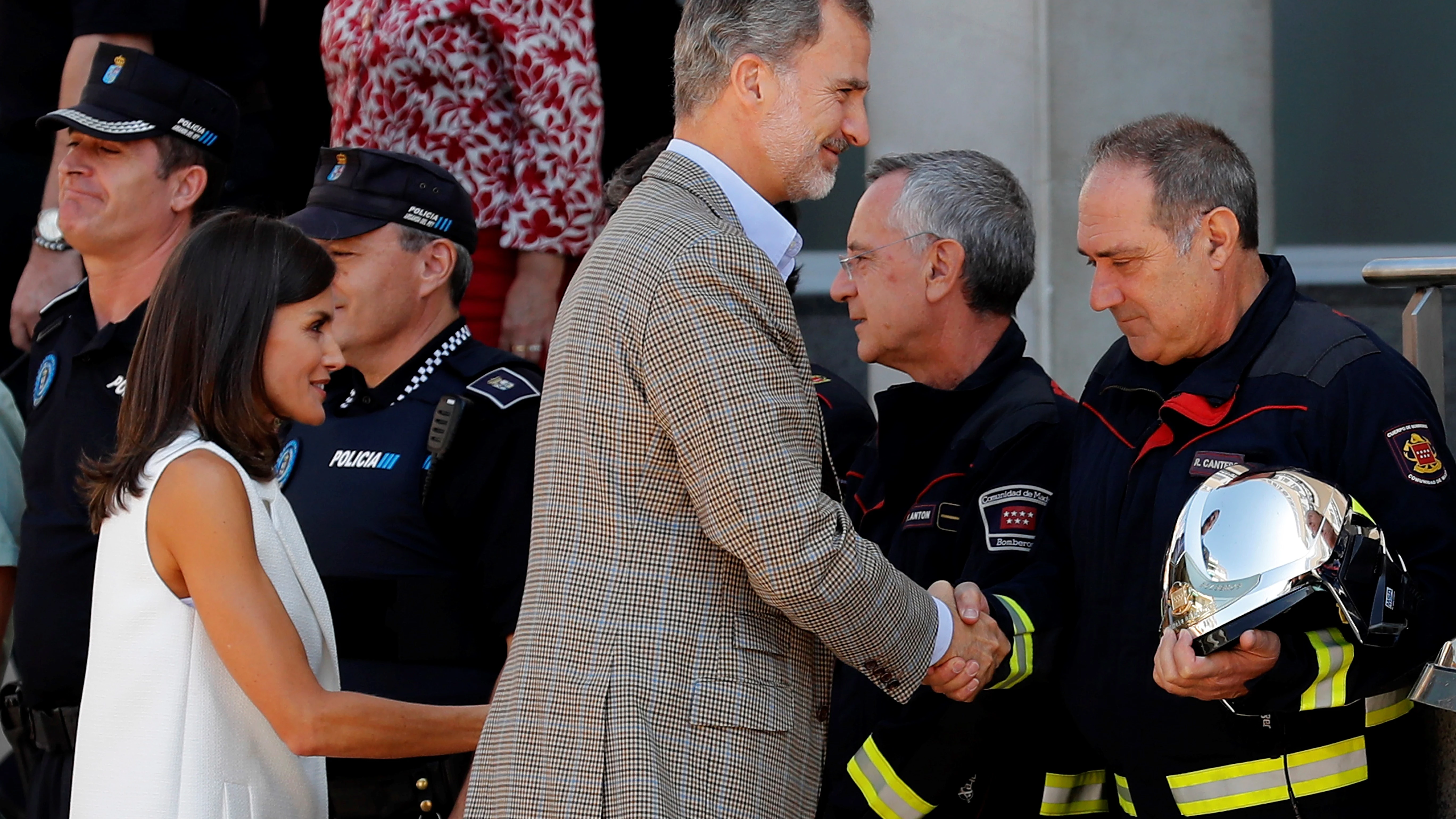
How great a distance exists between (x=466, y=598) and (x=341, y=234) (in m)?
0.91

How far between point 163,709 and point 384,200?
4.86 feet

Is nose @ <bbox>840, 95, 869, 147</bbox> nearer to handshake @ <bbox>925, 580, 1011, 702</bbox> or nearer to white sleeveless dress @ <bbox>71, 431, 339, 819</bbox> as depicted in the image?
handshake @ <bbox>925, 580, 1011, 702</bbox>

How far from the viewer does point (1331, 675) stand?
253 cm

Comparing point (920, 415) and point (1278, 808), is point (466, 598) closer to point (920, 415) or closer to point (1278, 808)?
point (920, 415)

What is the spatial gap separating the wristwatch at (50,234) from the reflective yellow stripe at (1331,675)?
3573mm

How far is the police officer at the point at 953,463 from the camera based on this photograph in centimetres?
317

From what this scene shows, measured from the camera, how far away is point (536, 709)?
2.42 m

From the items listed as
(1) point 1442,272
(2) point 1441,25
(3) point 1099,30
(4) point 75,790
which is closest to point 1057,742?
(1) point 1442,272

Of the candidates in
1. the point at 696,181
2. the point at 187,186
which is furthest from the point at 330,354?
the point at 187,186

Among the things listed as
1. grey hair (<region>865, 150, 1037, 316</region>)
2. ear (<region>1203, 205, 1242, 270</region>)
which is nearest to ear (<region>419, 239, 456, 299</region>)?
grey hair (<region>865, 150, 1037, 316</region>)

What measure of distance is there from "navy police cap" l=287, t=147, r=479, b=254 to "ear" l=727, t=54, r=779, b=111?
136 cm

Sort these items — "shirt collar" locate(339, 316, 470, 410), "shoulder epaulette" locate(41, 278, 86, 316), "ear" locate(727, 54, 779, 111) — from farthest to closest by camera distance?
"shoulder epaulette" locate(41, 278, 86, 316)
"shirt collar" locate(339, 316, 470, 410)
"ear" locate(727, 54, 779, 111)

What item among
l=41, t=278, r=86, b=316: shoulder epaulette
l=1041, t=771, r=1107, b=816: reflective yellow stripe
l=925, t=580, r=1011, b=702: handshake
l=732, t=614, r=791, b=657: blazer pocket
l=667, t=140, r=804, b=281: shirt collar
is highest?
l=667, t=140, r=804, b=281: shirt collar

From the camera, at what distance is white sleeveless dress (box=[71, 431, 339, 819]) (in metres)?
2.60
